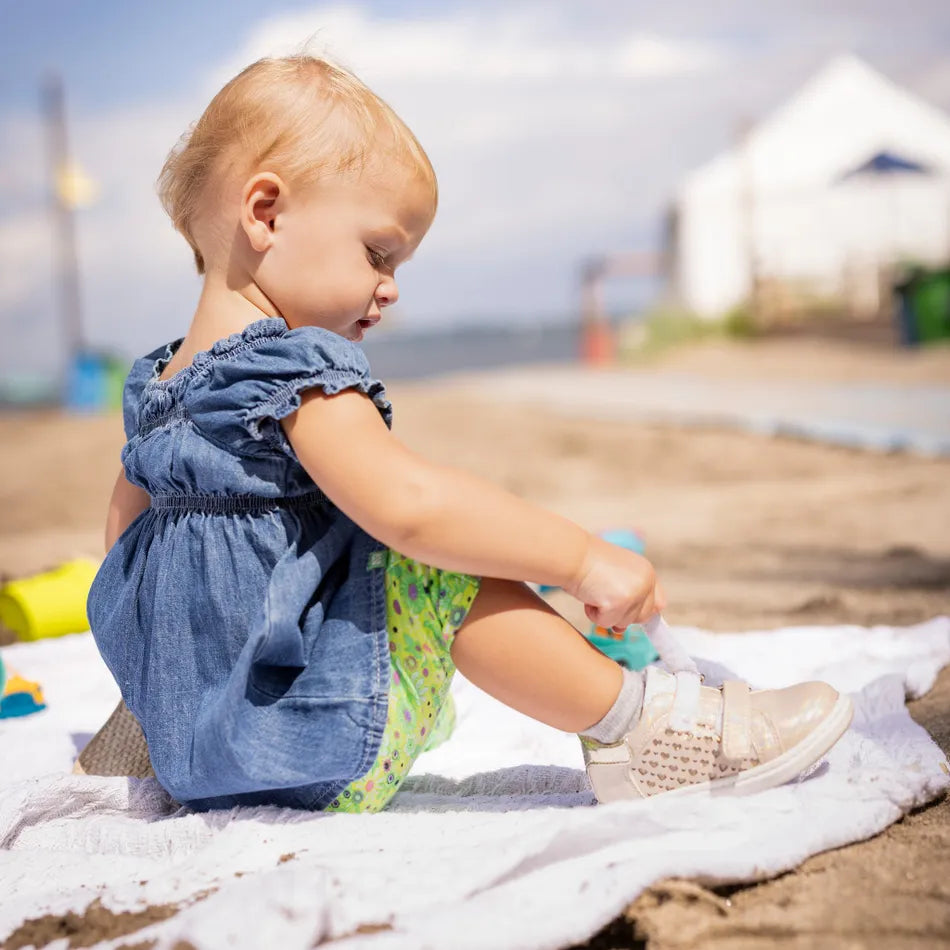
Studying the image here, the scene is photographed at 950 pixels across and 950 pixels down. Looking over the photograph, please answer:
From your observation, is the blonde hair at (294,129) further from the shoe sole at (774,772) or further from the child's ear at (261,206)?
the shoe sole at (774,772)

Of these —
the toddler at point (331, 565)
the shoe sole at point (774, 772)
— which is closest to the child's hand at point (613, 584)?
the toddler at point (331, 565)

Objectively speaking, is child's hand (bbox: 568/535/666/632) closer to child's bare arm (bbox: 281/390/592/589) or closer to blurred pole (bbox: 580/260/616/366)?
child's bare arm (bbox: 281/390/592/589)

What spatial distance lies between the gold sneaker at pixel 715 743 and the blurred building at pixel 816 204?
45.9 feet

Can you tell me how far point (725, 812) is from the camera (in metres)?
1.26

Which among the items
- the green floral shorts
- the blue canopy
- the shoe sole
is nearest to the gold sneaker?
the shoe sole

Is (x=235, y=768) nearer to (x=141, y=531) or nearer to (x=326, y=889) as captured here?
(x=326, y=889)

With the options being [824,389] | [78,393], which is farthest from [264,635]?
[78,393]

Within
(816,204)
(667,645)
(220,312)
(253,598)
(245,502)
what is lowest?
(667,645)

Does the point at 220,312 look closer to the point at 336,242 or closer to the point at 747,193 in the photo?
the point at 336,242

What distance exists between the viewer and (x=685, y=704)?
136 centimetres

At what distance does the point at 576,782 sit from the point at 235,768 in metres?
0.51

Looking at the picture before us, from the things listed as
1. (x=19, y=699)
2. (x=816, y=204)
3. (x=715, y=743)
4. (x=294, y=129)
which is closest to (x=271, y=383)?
(x=294, y=129)

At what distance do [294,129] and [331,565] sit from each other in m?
0.56

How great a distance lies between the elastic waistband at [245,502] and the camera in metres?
1.37
